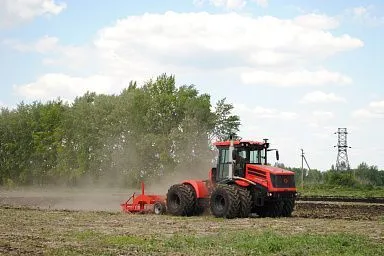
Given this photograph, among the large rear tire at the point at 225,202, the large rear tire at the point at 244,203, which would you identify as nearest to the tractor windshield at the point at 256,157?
the large rear tire at the point at 225,202

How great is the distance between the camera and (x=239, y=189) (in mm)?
25391

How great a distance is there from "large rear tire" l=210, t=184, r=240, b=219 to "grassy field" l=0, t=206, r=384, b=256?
915mm

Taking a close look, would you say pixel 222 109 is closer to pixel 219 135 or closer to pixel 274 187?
pixel 219 135

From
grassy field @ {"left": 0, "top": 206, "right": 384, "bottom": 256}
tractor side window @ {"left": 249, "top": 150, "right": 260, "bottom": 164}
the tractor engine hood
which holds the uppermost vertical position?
tractor side window @ {"left": 249, "top": 150, "right": 260, "bottom": 164}

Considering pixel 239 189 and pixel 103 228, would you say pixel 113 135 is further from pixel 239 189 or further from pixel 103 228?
pixel 103 228

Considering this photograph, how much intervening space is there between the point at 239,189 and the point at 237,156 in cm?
166

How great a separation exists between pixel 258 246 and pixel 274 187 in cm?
1021

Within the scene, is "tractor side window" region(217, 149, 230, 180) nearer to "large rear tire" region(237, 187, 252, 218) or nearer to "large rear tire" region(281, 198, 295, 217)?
"large rear tire" region(237, 187, 252, 218)

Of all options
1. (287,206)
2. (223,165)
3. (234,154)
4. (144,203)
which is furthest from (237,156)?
(144,203)

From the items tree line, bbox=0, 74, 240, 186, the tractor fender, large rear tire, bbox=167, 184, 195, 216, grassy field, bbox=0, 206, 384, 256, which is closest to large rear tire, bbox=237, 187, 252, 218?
grassy field, bbox=0, 206, 384, 256

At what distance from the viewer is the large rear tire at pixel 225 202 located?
2477cm

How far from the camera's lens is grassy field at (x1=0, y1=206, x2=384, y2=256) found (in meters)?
14.7

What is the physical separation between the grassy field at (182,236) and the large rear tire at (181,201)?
8.34 ft

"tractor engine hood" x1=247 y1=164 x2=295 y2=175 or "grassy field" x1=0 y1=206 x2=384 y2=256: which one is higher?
"tractor engine hood" x1=247 y1=164 x2=295 y2=175
